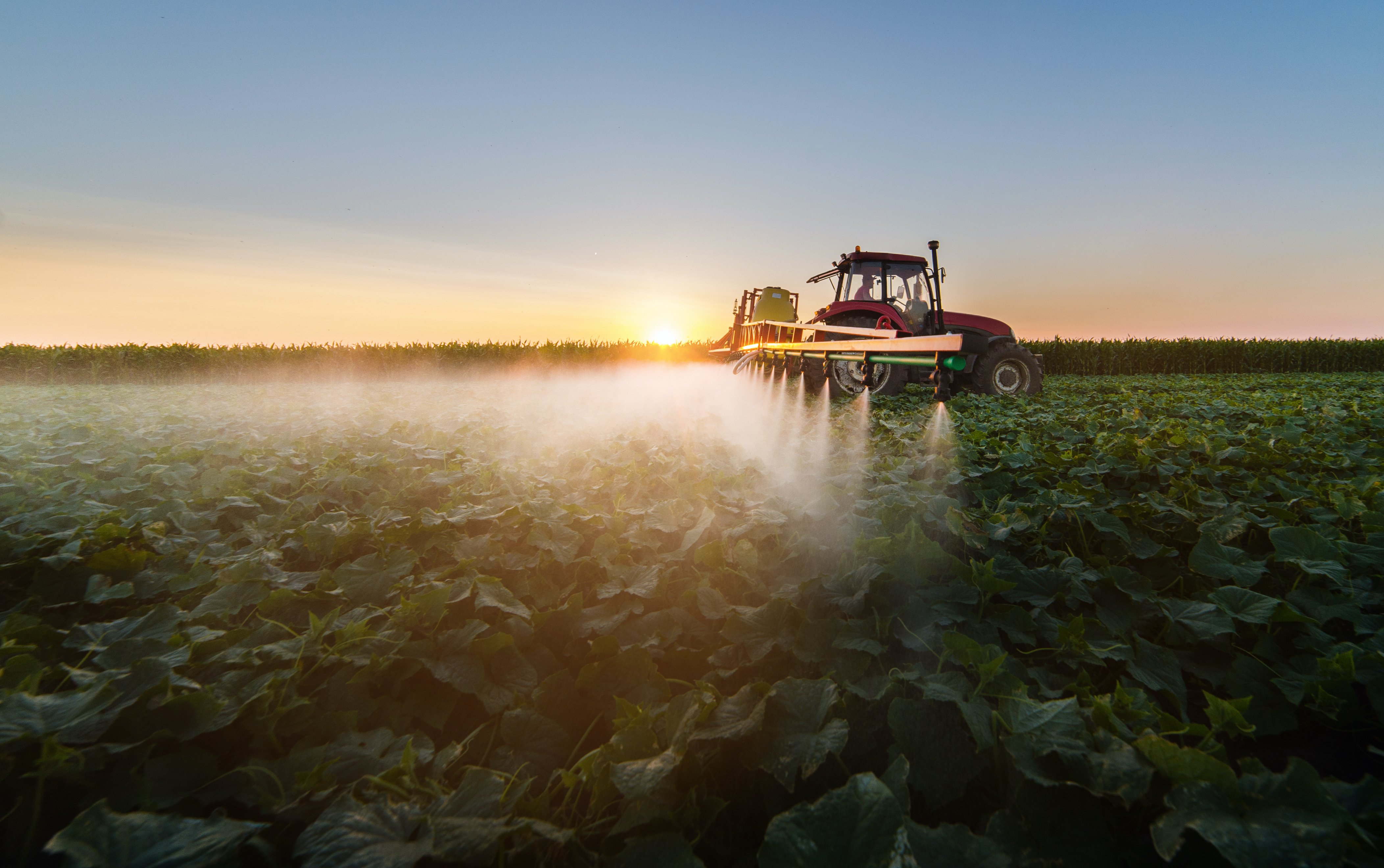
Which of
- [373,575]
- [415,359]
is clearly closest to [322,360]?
[415,359]

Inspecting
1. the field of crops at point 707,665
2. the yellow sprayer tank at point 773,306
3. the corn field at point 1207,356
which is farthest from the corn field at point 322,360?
the field of crops at point 707,665

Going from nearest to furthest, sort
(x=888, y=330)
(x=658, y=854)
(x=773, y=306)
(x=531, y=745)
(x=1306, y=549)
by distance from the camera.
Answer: (x=658, y=854)
(x=531, y=745)
(x=1306, y=549)
(x=888, y=330)
(x=773, y=306)

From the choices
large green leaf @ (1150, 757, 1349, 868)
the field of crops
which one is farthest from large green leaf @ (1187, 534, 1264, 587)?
large green leaf @ (1150, 757, 1349, 868)

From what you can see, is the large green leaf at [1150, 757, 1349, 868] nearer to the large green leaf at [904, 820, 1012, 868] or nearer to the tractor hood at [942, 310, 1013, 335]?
the large green leaf at [904, 820, 1012, 868]

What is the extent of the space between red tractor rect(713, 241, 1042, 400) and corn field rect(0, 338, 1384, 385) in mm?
15452

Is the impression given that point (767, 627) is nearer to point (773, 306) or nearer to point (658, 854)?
point (658, 854)

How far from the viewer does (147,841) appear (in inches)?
36.4

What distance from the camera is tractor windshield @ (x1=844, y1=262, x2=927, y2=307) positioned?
11.6 meters

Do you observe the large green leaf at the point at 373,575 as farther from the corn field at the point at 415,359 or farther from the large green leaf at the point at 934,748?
the corn field at the point at 415,359

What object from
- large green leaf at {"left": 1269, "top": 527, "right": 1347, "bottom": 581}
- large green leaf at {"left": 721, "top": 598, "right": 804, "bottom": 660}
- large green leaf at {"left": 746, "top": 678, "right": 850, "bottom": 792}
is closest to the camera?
large green leaf at {"left": 746, "top": 678, "right": 850, "bottom": 792}

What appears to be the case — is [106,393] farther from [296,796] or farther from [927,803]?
[927,803]

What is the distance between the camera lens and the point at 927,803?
3.96ft

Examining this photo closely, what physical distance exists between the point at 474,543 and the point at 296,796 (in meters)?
1.20

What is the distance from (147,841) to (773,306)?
51.9ft
